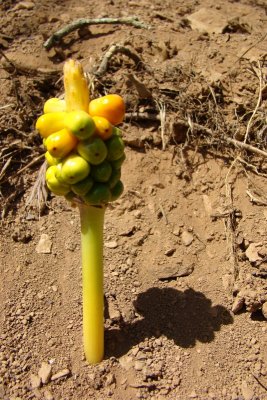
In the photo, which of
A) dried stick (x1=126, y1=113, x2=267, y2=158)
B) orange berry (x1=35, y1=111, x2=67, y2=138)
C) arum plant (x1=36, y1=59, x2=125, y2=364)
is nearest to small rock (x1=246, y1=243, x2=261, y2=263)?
dried stick (x1=126, y1=113, x2=267, y2=158)

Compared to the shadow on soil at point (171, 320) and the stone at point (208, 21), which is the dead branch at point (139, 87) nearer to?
the stone at point (208, 21)

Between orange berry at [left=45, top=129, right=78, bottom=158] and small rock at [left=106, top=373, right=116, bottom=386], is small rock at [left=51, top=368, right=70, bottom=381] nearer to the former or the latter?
small rock at [left=106, top=373, right=116, bottom=386]

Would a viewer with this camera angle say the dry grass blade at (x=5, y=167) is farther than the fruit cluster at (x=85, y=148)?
Yes

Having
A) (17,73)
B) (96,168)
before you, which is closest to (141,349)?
(96,168)

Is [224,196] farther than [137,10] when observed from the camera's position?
No

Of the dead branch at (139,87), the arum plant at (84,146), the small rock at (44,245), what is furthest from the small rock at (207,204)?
the arum plant at (84,146)

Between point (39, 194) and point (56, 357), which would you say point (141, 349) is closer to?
point (56, 357)

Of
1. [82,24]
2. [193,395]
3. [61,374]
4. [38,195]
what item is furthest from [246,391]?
[82,24]
